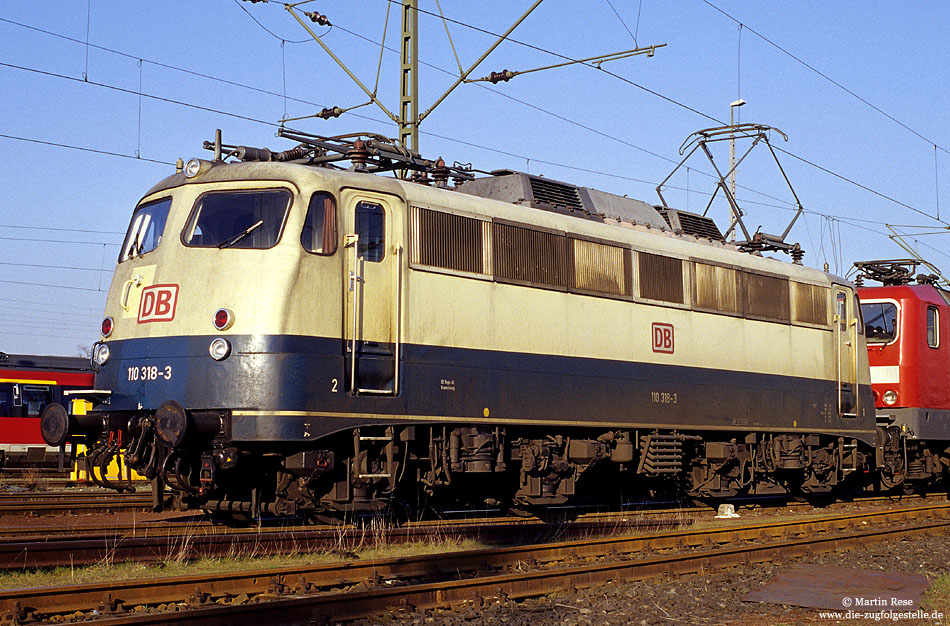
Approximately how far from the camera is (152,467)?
1129cm

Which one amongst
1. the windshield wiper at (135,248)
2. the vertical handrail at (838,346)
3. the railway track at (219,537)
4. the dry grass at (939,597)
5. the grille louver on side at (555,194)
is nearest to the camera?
the dry grass at (939,597)

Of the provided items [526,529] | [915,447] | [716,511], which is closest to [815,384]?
[716,511]

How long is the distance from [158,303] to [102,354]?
1171mm

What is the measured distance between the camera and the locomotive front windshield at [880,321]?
2248 centimetres

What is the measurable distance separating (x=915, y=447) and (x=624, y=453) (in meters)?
10.2

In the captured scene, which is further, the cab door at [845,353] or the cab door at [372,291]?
the cab door at [845,353]

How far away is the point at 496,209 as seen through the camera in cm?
1373

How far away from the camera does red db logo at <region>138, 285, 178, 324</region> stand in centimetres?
1160

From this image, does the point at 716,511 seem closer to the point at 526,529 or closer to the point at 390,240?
the point at 526,529

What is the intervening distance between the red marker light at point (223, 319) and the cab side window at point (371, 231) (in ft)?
5.49

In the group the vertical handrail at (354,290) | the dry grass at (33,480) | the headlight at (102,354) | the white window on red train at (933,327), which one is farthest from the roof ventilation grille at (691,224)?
the dry grass at (33,480)

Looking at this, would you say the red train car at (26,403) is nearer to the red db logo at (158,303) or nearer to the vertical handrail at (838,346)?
→ the red db logo at (158,303)

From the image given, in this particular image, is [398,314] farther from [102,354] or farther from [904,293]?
[904,293]

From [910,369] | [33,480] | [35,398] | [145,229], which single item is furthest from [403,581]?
[35,398]
